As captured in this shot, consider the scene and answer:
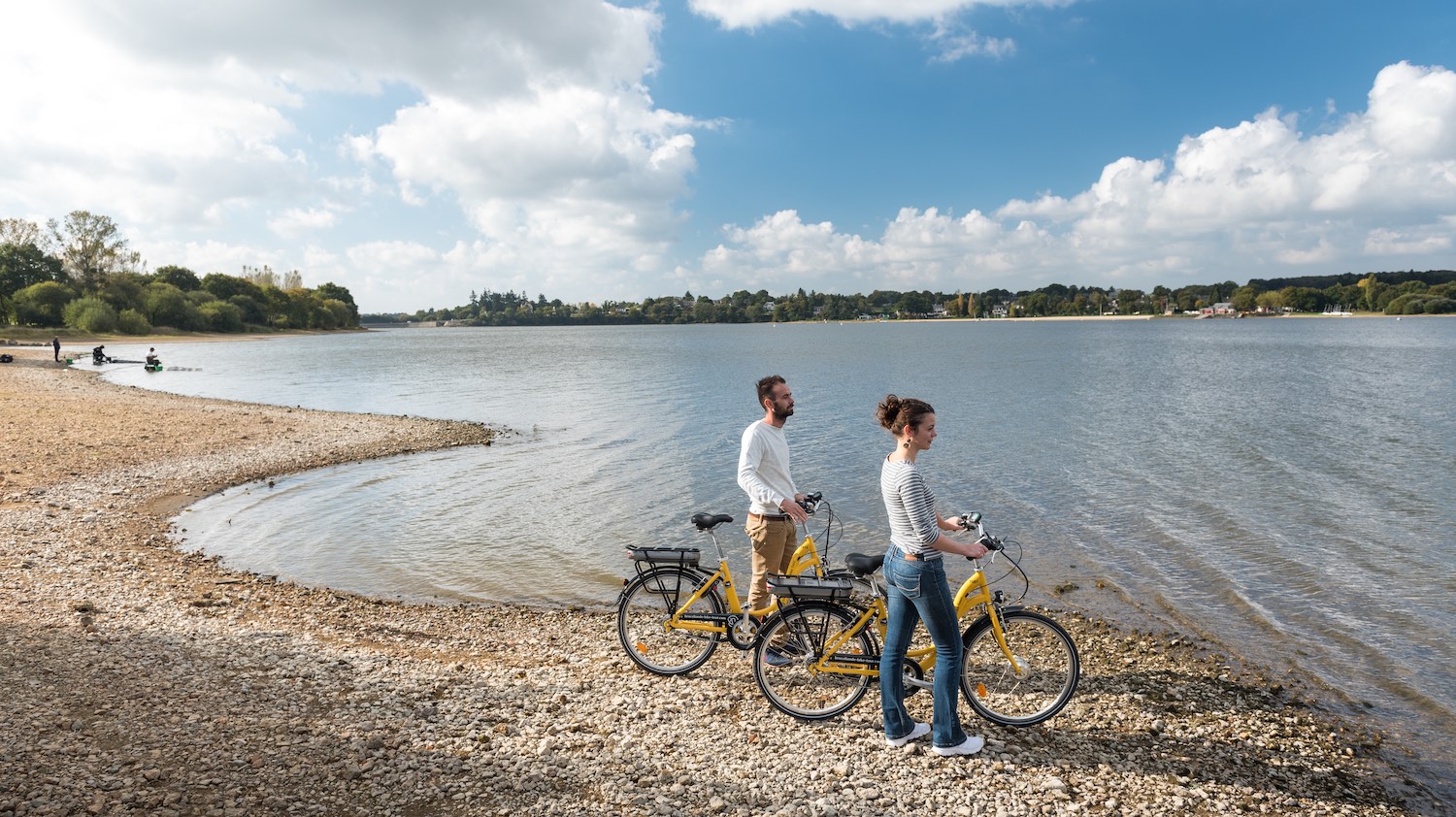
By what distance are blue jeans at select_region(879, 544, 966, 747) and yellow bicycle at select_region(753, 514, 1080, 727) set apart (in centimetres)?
33

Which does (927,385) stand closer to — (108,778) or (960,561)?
(960,561)

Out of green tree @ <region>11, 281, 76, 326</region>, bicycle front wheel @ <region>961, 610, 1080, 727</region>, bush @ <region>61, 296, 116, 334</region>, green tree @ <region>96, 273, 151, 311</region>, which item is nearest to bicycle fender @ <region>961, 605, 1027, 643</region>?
bicycle front wheel @ <region>961, 610, 1080, 727</region>

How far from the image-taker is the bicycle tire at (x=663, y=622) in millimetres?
7480

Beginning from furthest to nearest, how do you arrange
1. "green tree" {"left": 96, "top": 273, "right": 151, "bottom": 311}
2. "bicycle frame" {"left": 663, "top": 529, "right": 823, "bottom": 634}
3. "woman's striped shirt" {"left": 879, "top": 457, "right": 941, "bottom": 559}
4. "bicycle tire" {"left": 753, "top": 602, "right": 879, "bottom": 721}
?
1. "green tree" {"left": 96, "top": 273, "right": 151, "bottom": 311}
2. "bicycle frame" {"left": 663, "top": 529, "right": 823, "bottom": 634}
3. "bicycle tire" {"left": 753, "top": 602, "right": 879, "bottom": 721}
4. "woman's striped shirt" {"left": 879, "top": 457, "right": 941, "bottom": 559}

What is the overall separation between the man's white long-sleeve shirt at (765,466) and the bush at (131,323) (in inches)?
5127

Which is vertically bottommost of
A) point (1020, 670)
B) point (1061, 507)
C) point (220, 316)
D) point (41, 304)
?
point (1061, 507)

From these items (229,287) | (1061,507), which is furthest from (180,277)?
(1061,507)

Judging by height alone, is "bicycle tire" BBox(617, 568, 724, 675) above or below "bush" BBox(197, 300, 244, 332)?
below

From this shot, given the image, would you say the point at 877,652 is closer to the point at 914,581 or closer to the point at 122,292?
the point at 914,581

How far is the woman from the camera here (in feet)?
17.9

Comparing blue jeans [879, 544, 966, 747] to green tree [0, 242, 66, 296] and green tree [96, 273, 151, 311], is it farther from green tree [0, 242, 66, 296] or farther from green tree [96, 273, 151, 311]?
green tree [96, 273, 151, 311]

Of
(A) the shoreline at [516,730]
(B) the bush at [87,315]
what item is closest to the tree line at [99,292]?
(B) the bush at [87,315]

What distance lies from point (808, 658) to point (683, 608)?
1359 mm

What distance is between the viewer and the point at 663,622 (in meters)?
7.72
